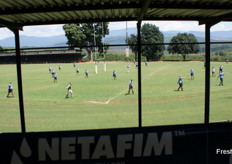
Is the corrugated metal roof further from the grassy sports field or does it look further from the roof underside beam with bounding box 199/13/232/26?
the grassy sports field

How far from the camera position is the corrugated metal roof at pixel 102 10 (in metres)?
6.35

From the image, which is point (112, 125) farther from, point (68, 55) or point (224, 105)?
point (68, 55)

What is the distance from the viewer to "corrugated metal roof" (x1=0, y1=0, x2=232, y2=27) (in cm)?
635

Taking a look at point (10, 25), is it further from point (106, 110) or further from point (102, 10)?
point (106, 110)

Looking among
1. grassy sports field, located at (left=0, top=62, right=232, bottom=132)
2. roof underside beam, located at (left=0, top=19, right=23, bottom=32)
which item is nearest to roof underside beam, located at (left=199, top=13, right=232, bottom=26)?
roof underside beam, located at (left=0, top=19, right=23, bottom=32)

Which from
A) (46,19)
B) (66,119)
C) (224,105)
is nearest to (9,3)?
(46,19)

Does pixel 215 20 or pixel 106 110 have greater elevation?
pixel 215 20

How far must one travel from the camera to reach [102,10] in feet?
22.5

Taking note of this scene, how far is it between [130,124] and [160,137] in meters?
7.91

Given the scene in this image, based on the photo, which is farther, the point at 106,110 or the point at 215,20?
the point at 106,110

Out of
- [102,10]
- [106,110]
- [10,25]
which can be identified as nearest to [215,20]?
[102,10]

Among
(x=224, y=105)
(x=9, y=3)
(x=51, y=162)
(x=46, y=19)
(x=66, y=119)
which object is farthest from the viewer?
(x=224, y=105)

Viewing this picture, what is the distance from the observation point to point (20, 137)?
5.30m

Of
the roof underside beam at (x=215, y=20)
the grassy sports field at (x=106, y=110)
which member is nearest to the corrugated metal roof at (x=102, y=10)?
the roof underside beam at (x=215, y=20)
